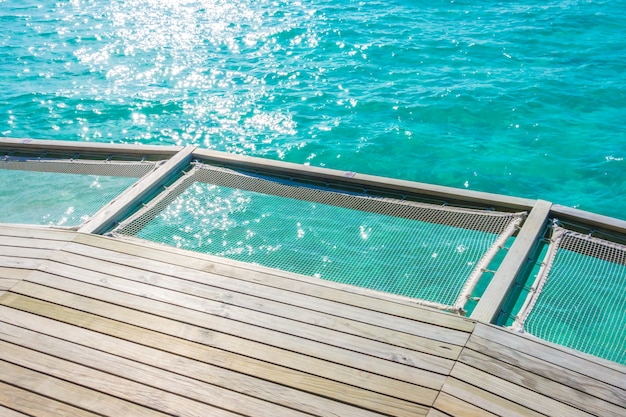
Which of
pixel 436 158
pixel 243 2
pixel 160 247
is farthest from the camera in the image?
pixel 243 2

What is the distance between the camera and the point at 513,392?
2.67 m

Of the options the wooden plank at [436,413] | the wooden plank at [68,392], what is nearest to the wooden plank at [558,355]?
the wooden plank at [436,413]

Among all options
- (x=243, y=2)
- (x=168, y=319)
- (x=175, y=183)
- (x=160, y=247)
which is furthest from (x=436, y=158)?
(x=243, y=2)

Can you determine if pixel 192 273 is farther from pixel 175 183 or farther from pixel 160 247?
pixel 175 183

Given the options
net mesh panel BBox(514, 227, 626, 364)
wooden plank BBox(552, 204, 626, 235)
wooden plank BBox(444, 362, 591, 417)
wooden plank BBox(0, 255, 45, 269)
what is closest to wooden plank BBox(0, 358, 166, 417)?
wooden plank BBox(0, 255, 45, 269)

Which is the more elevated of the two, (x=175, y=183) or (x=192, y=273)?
(x=175, y=183)

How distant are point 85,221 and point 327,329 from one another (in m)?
2.09

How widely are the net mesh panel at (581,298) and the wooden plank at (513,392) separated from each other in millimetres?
454

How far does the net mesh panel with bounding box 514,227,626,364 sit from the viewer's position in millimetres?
3129

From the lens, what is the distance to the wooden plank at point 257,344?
2.74 metres

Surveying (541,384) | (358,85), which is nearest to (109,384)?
(541,384)

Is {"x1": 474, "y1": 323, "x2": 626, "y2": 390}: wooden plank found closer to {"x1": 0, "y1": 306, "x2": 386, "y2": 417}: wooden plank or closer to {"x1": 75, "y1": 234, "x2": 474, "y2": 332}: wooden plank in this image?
{"x1": 75, "y1": 234, "x2": 474, "y2": 332}: wooden plank

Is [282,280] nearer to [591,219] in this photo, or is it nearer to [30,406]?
[30,406]

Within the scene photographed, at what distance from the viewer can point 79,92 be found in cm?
850
